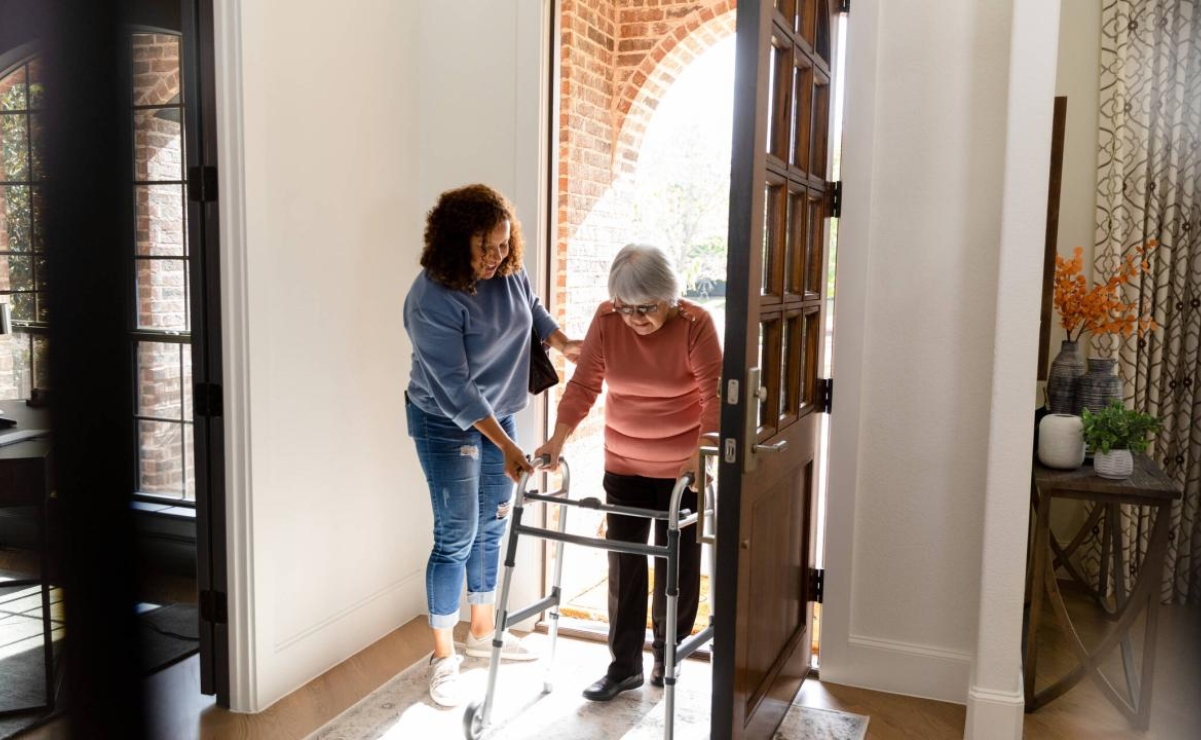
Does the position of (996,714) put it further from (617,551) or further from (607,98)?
(607,98)

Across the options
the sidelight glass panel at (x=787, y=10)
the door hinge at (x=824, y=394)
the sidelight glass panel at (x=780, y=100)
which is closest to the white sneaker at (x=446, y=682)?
the door hinge at (x=824, y=394)

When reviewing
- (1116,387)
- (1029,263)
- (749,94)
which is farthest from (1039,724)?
(749,94)

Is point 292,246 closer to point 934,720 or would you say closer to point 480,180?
point 480,180

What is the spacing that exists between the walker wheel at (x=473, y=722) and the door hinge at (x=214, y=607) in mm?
776

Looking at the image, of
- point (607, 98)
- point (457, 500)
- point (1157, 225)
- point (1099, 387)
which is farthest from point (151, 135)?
point (607, 98)

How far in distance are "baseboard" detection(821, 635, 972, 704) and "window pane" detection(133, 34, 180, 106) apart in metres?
3.06

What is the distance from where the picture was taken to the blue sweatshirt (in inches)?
110

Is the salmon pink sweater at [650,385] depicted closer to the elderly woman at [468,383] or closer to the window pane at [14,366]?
the elderly woman at [468,383]

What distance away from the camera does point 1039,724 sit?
286 cm

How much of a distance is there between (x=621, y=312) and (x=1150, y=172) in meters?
2.39

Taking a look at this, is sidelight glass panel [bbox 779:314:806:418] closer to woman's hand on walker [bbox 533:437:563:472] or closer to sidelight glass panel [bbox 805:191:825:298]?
sidelight glass panel [bbox 805:191:825:298]

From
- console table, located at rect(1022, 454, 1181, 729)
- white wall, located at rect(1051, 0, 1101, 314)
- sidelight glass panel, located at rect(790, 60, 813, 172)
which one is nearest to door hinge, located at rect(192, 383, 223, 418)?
sidelight glass panel, located at rect(790, 60, 813, 172)

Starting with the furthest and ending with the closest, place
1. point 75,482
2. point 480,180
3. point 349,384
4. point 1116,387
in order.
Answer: point 480,180 → point 349,384 → point 1116,387 → point 75,482

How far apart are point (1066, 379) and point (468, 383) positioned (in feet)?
6.39
